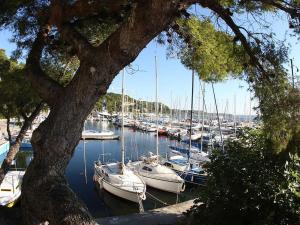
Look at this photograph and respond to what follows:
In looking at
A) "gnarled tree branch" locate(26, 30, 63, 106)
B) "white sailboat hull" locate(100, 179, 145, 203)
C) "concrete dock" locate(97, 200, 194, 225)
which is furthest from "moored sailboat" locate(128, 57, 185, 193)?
"gnarled tree branch" locate(26, 30, 63, 106)

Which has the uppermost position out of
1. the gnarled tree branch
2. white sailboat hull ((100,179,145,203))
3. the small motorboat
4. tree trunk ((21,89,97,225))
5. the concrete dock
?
the gnarled tree branch

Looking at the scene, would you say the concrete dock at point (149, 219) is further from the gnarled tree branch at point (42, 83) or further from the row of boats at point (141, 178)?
the row of boats at point (141, 178)

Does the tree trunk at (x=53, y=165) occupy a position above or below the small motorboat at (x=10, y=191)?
above

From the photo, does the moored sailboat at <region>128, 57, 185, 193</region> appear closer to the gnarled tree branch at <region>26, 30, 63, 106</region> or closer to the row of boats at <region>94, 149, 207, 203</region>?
the row of boats at <region>94, 149, 207, 203</region>

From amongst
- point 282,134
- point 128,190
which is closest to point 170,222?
point 282,134

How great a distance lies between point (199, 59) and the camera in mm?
7141

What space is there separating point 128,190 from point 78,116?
59.6 feet

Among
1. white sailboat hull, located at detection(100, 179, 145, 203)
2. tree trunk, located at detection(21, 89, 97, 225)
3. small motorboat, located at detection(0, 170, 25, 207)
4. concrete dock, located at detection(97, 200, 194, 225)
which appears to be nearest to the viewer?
tree trunk, located at detection(21, 89, 97, 225)

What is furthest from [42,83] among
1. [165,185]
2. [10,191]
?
[165,185]

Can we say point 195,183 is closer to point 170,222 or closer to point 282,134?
point 170,222

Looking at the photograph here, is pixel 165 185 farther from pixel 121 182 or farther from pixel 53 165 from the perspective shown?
pixel 53 165

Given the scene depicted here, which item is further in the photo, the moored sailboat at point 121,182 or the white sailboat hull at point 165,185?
the white sailboat hull at point 165,185

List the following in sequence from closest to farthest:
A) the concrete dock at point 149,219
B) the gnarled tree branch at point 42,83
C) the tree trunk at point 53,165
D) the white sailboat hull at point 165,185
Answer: the tree trunk at point 53,165 → the gnarled tree branch at point 42,83 → the concrete dock at point 149,219 → the white sailboat hull at point 165,185

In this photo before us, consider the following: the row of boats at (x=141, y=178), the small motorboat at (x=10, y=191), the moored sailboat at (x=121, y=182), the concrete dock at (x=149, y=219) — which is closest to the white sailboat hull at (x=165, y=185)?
the row of boats at (x=141, y=178)
